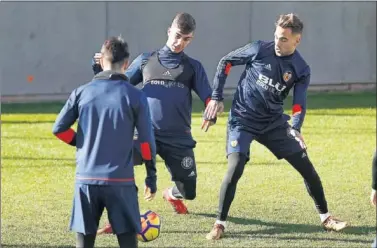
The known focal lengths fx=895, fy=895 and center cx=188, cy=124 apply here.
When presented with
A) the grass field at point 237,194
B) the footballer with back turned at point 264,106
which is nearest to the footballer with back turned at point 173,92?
the footballer with back turned at point 264,106

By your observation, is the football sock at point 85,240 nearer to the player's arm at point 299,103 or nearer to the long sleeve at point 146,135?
the long sleeve at point 146,135

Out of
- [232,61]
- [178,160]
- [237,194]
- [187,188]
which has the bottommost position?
[237,194]

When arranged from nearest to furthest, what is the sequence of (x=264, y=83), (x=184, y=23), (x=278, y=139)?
(x=184, y=23) → (x=264, y=83) → (x=278, y=139)

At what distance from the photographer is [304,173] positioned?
319 inches

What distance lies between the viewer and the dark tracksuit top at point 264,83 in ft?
25.8

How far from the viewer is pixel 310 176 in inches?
319

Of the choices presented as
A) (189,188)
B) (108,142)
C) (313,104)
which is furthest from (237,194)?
(313,104)

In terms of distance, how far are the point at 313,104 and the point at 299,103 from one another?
9.90 m

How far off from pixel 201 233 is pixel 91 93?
2.54m

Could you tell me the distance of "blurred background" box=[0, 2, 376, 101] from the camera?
707 inches

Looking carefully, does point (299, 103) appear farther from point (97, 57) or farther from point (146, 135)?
point (146, 135)

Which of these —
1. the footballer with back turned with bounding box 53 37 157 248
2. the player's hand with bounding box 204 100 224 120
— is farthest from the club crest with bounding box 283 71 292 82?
the footballer with back turned with bounding box 53 37 157 248

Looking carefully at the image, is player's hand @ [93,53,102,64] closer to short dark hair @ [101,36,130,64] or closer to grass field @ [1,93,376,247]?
short dark hair @ [101,36,130,64]

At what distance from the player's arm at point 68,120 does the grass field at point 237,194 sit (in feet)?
5.69
